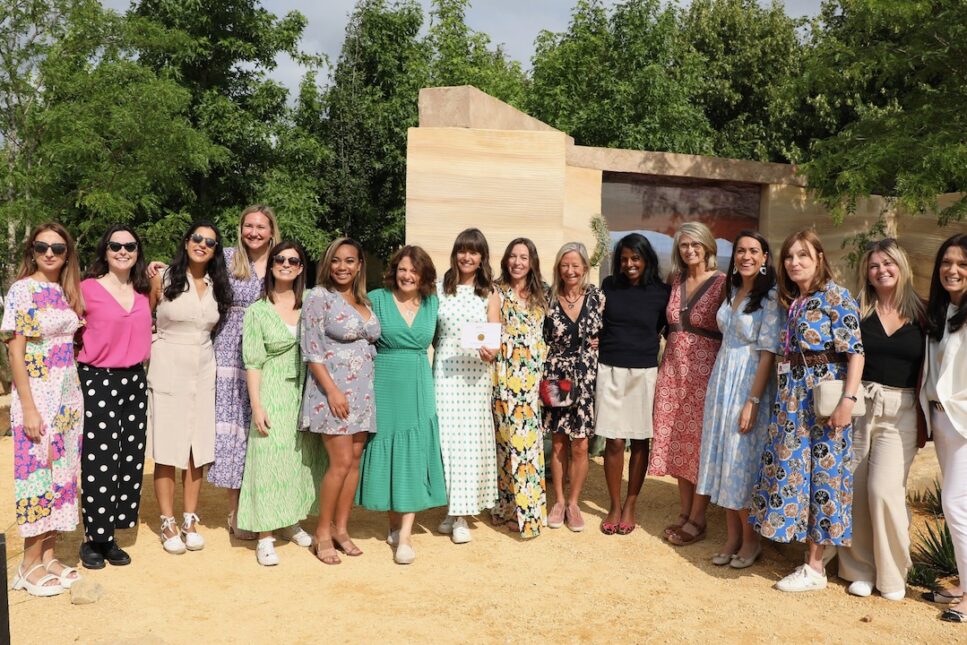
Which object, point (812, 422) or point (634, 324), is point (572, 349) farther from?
point (812, 422)

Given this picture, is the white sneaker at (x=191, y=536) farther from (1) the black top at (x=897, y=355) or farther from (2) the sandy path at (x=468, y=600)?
(1) the black top at (x=897, y=355)

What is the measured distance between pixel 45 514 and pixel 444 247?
4616mm

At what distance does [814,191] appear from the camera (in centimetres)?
946

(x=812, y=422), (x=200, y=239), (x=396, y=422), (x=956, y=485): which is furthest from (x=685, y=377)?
(x=200, y=239)

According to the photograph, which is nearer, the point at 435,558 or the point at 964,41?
the point at 435,558

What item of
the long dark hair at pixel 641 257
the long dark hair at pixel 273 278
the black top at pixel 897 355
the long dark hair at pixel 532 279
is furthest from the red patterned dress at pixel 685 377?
the long dark hair at pixel 273 278

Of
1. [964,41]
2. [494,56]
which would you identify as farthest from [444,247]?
[494,56]

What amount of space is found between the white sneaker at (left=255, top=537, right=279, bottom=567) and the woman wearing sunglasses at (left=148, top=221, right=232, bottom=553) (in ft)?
1.53

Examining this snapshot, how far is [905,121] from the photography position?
843 centimetres

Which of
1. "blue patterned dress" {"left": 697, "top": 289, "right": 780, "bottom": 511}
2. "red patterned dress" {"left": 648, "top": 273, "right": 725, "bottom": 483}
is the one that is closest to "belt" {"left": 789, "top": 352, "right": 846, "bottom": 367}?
"blue patterned dress" {"left": 697, "top": 289, "right": 780, "bottom": 511}

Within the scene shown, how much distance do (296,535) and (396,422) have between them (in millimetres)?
1027

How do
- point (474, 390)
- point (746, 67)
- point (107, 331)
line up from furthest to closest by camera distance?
point (746, 67)
point (474, 390)
point (107, 331)

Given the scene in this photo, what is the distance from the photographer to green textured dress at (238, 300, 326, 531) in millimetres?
4691

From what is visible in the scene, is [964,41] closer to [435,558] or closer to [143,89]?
[435,558]
